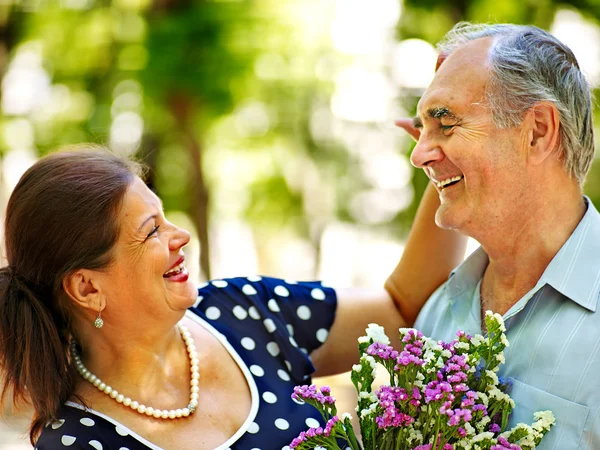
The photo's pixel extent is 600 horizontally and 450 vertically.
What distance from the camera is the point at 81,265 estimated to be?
2275 mm

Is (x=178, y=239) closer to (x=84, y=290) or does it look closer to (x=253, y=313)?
(x=84, y=290)

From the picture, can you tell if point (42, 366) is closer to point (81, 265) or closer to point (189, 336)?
point (81, 265)

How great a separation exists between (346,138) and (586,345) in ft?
24.1

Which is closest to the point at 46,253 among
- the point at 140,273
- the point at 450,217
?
the point at 140,273

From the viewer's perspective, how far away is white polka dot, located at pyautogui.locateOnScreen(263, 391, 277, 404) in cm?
242

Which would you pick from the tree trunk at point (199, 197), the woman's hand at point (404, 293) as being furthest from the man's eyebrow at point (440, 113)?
the tree trunk at point (199, 197)

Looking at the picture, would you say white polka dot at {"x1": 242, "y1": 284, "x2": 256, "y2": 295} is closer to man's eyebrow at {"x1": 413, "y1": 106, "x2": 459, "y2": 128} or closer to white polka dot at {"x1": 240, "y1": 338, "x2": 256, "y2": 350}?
white polka dot at {"x1": 240, "y1": 338, "x2": 256, "y2": 350}

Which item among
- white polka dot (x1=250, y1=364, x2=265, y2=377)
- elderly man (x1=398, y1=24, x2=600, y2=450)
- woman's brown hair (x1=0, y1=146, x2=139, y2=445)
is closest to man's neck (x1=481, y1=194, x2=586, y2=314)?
elderly man (x1=398, y1=24, x2=600, y2=450)

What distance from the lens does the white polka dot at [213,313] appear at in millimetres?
2611

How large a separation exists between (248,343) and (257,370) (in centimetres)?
10

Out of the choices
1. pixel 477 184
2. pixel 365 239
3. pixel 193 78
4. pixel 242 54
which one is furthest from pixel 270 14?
pixel 477 184

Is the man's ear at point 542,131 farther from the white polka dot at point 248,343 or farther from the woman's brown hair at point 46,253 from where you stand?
the woman's brown hair at point 46,253

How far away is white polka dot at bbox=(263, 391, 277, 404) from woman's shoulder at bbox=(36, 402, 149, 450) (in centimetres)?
41

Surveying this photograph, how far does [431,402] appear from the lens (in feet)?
5.51
